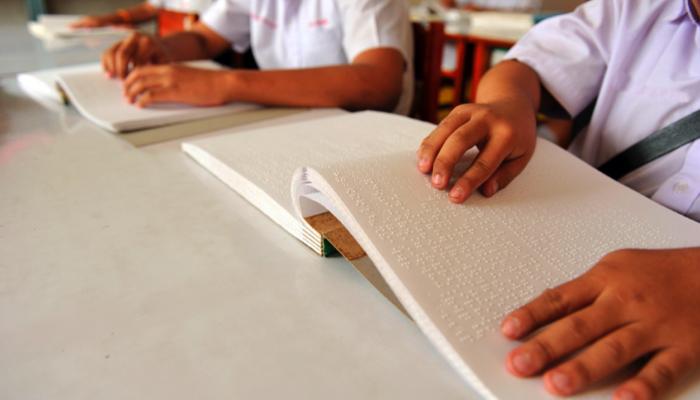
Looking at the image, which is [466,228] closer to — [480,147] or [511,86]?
[480,147]

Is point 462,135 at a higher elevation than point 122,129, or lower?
higher

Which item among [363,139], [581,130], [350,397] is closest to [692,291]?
[350,397]

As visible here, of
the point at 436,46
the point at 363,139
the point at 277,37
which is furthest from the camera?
the point at 277,37

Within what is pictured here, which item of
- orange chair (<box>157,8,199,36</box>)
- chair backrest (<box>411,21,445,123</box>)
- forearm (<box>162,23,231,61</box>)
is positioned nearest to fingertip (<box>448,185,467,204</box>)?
chair backrest (<box>411,21,445,123</box>)

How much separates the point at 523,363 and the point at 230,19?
53.4 inches

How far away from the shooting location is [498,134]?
1.71 ft

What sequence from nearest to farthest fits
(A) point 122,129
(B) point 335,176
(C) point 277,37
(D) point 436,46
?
(B) point 335,176, (A) point 122,129, (D) point 436,46, (C) point 277,37

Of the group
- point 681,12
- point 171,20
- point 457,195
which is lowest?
point 171,20

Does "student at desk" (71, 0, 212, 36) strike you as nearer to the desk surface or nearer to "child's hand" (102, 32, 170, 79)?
"child's hand" (102, 32, 170, 79)

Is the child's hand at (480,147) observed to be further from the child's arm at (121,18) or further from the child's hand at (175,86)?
the child's arm at (121,18)

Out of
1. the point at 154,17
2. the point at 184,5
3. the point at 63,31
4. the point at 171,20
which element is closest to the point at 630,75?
the point at 63,31

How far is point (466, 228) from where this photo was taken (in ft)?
1.39

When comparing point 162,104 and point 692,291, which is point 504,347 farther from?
point 162,104

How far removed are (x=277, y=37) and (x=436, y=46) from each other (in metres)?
0.45
